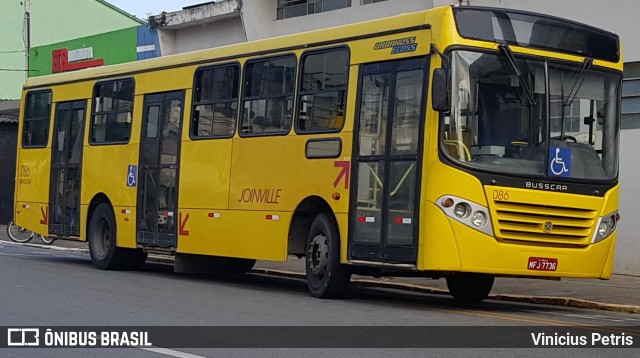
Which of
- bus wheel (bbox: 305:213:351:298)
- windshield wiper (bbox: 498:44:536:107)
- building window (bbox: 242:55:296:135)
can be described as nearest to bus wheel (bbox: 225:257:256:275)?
building window (bbox: 242:55:296:135)

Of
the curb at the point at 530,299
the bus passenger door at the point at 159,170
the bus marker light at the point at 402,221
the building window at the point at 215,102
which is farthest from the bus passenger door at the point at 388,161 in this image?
the bus passenger door at the point at 159,170

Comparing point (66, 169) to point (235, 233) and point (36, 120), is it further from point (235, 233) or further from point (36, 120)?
point (235, 233)

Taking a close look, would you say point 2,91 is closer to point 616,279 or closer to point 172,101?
point 172,101

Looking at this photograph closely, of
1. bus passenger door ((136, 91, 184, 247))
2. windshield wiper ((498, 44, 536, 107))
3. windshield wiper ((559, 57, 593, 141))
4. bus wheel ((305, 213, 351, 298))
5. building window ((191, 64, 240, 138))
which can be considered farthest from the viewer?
bus passenger door ((136, 91, 184, 247))

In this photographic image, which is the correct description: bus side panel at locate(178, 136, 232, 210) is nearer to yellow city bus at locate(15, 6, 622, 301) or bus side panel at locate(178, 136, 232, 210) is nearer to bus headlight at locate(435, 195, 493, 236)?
yellow city bus at locate(15, 6, 622, 301)

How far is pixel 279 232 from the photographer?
14.2 meters

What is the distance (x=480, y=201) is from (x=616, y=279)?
6.87m

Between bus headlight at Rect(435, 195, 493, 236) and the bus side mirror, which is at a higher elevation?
the bus side mirror

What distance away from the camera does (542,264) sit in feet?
38.6

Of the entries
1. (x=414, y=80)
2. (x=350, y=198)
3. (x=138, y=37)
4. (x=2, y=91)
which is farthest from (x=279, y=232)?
(x=2, y=91)

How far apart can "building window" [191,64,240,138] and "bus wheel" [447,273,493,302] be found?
4.03m

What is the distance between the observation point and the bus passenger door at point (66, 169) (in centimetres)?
1928

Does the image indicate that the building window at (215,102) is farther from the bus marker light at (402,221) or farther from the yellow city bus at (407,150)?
the bus marker light at (402,221)

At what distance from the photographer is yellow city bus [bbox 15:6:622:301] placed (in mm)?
11641
